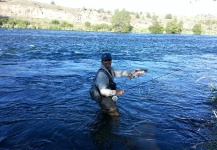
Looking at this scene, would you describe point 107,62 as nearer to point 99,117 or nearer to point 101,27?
point 99,117

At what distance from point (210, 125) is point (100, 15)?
407ft

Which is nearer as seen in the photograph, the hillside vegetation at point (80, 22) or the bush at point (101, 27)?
the hillside vegetation at point (80, 22)

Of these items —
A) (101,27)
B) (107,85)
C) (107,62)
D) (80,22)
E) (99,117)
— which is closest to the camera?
(107,85)

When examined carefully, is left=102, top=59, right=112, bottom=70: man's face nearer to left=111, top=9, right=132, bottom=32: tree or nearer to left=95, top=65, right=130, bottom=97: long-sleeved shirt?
left=95, top=65, right=130, bottom=97: long-sleeved shirt

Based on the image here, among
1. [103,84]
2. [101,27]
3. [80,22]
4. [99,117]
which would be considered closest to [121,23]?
[101,27]

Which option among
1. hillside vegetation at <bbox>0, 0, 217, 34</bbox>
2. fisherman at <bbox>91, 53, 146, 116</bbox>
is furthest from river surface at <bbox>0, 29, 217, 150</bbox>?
hillside vegetation at <bbox>0, 0, 217, 34</bbox>

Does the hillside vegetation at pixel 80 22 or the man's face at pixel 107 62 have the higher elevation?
the hillside vegetation at pixel 80 22

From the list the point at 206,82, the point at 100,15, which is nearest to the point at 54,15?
the point at 100,15

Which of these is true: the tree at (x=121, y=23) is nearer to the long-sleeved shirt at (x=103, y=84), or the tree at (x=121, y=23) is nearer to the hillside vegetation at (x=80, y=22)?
the hillside vegetation at (x=80, y=22)

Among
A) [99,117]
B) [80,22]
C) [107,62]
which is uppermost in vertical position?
[80,22]

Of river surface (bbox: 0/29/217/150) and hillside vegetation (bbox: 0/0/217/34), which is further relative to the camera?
hillside vegetation (bbox: 0/0/217/34)

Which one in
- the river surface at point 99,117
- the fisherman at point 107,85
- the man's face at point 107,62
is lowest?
the river surface at point 99,117

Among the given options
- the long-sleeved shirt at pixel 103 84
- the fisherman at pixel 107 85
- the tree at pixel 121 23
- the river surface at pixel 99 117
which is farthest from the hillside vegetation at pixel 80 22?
the long-sleeved shirt at pixel 103 84

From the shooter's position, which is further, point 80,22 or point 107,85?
point 80,22
